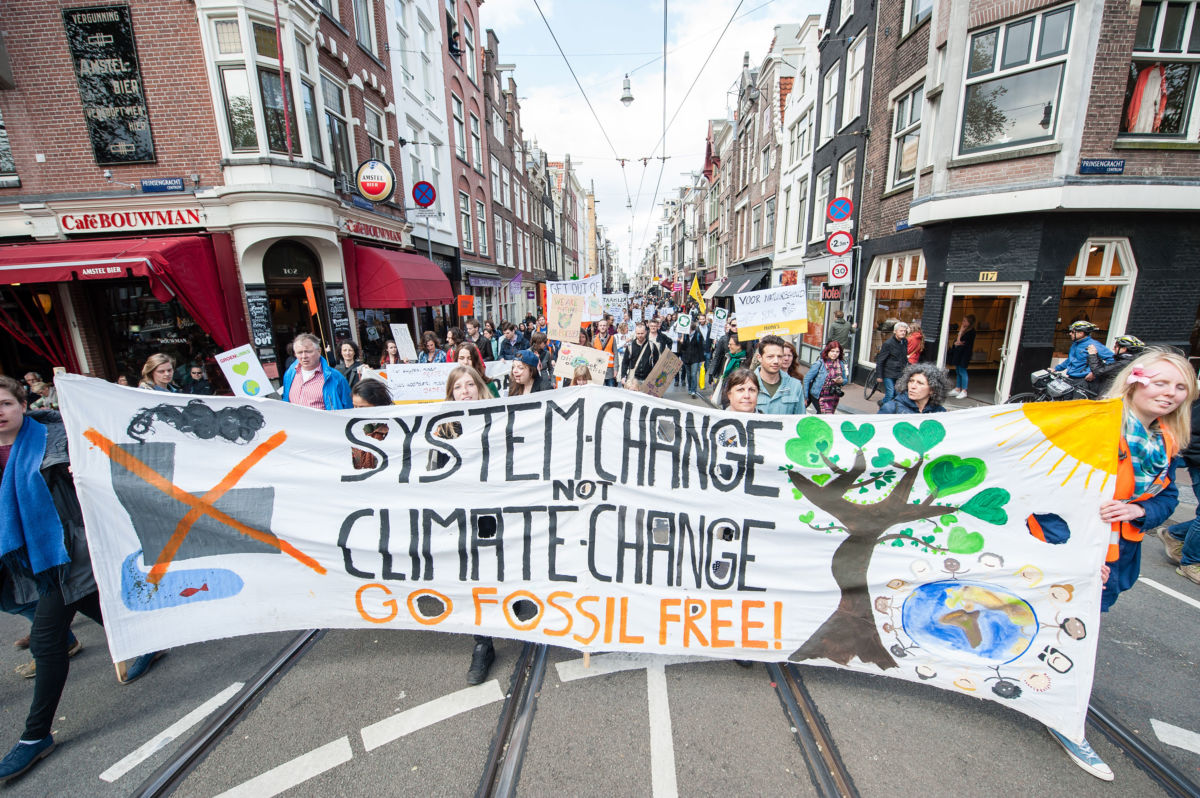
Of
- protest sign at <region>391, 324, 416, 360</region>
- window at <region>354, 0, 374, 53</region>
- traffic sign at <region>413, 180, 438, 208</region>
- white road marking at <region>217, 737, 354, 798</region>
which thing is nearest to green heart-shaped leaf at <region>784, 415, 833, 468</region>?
white road marking at <region>217, 737, 354, 798</region>

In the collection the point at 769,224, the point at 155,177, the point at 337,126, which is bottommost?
the point at 155,177

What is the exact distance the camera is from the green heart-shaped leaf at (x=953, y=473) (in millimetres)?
2500

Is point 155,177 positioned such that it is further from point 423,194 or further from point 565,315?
point 565,315

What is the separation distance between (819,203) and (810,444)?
16546mm

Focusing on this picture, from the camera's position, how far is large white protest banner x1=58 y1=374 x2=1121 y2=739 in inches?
99.7

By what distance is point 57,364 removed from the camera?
30.2 ft

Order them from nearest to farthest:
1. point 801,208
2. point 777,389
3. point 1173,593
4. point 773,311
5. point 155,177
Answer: point 1173,593, point 777,389, point 773,311, point 155,177, point 801,208

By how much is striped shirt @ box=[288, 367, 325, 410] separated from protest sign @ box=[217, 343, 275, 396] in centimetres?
115

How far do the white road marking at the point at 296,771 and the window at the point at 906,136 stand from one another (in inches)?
537

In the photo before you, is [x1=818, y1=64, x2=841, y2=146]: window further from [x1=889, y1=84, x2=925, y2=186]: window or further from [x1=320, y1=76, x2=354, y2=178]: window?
[x1=320, y1=76, x2=354, y2=178]: window

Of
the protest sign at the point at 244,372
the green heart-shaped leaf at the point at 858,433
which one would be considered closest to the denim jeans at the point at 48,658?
the protest sign at the point at 244,372

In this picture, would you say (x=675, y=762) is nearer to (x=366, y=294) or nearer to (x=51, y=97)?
(x=366, y=294)

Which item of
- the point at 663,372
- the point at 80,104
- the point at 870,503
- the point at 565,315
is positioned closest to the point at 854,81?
the point at 565,315

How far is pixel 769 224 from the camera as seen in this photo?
2242 cm
